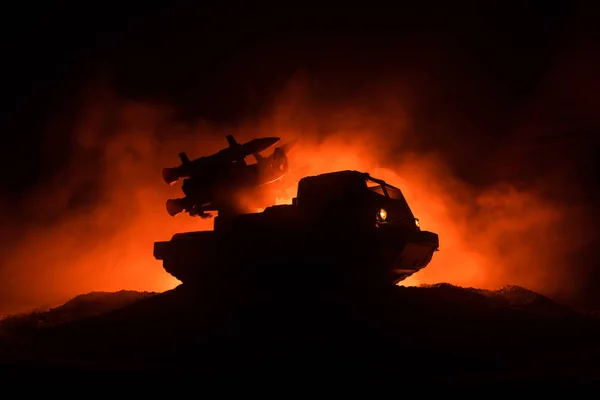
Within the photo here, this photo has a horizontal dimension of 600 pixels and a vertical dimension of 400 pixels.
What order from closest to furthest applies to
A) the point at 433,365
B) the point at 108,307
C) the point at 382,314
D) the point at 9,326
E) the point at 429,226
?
1. the point at 433,365
2. the point at 382,314
3. the point at 9,326
4. the point at 108,307
5. the point at 429,226

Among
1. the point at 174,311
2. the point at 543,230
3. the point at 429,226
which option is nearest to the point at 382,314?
the point at 174,311

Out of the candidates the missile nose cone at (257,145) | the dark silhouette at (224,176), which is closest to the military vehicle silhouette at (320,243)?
the dark silhouette at (224,176)

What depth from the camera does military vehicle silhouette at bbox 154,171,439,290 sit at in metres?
9.52

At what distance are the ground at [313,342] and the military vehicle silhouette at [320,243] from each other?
0.35 metres

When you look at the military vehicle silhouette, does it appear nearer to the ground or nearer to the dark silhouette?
the ground

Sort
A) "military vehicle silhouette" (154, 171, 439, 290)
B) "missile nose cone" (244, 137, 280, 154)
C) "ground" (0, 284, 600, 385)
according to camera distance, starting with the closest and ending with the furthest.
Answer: "ground" (0, 284, 600, 385) → "military vehicle silhouette" (154, 171, 439, 290) → "missile nose cone" (244, 137, 280, 154)

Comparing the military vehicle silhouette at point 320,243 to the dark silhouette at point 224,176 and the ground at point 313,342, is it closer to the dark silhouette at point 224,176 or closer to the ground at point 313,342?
the ground at point 313,342

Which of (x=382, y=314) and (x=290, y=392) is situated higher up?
(x=382, y=314)

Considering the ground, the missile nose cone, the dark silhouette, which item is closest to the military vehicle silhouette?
the ground

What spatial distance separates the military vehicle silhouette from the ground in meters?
0.35

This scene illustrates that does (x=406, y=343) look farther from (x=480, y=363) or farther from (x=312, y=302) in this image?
(x=312, y=302)

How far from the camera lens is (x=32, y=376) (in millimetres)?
7586

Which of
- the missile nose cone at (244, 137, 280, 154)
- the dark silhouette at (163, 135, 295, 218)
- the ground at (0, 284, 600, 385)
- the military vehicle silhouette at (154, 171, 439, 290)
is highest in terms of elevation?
the missile nose cone at (244, 137, 280, 154)

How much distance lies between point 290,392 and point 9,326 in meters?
7.00
